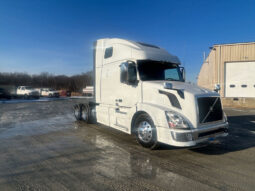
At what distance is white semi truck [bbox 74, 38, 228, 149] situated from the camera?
408cm

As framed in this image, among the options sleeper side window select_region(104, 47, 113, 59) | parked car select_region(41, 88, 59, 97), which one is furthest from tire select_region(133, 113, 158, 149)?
parked car select_region(41, 88, 59, 97)

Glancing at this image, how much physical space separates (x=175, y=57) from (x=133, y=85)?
2.12 metres

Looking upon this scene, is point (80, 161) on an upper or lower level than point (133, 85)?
lower

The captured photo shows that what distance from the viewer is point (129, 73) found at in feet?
16.7

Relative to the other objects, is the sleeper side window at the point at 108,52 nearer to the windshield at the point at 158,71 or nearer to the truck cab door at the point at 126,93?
the truck cab door at the point at 126,93

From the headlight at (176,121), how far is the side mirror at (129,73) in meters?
1.60

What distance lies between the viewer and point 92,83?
7527mm

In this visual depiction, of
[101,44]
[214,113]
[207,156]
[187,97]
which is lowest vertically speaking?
[207,156]

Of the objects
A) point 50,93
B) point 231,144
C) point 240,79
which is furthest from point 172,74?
point 50,93

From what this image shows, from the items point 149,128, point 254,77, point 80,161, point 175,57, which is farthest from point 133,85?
point 254,77

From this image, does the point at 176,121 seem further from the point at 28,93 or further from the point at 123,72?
the point at 28,93

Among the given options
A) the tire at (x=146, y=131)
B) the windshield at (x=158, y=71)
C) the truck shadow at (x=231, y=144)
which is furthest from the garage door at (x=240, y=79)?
the tire at (x=146, y=131)

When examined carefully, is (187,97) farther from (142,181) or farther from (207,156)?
(142,181)

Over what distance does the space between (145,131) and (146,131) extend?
0.12 feet
